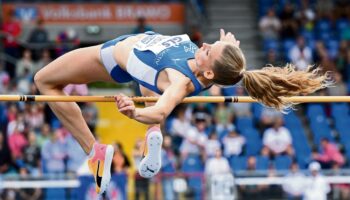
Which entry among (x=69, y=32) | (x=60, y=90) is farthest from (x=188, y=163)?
(x=60, y=90)

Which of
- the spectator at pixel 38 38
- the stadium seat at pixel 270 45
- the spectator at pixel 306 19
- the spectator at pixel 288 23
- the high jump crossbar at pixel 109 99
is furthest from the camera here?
the spectator at pixel 306 19

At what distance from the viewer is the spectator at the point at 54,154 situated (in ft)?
47.9

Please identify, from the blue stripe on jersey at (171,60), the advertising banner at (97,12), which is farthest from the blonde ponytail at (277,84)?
the advertising banner at (97,12)

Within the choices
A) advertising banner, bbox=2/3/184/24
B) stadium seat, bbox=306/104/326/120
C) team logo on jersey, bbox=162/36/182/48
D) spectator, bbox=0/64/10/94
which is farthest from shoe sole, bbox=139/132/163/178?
advertising banner, bbox=2/3/184/24

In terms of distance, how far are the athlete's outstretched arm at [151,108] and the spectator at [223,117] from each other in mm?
9200

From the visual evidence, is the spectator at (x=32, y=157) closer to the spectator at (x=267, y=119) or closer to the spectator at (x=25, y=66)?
the spectator at (x=25, y=66)

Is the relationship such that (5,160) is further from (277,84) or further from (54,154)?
(277,84)

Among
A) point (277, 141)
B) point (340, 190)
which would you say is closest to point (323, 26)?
point (277, 141)

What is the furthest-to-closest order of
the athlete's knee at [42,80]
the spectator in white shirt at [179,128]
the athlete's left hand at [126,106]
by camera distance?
1. the spectator in white shirt at [179,128]
2. the athlete's knee at [42,80]
3. the athlete's left hand at [126,106]

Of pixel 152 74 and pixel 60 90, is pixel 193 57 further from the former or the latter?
pixel 60 90

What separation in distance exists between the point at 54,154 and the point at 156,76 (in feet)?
25.1

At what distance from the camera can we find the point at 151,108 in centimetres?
694

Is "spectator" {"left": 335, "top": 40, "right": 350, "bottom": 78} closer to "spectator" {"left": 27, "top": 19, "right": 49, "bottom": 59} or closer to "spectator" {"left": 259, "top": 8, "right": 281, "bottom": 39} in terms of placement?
"spectator" {"left": 259, "top": 8, "right": 281, "bottom": 39}

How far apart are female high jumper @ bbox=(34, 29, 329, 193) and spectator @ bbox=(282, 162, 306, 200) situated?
5675 mm
